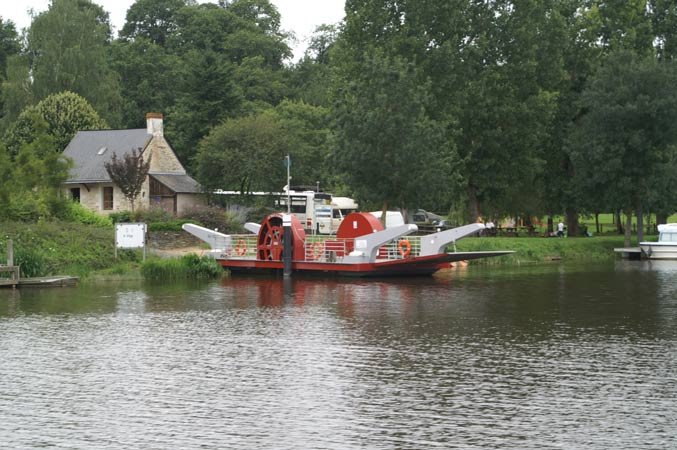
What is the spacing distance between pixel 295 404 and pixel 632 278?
97.1 ft

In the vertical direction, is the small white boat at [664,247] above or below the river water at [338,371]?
above

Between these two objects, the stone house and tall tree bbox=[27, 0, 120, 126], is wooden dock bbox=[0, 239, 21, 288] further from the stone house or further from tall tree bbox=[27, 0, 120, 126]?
tall tree bbox=[27, 0, 120, 126]

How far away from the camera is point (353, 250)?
146 feet

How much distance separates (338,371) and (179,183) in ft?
156

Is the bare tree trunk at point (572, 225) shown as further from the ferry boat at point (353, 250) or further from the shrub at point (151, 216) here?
the shrub at point (151, 216)

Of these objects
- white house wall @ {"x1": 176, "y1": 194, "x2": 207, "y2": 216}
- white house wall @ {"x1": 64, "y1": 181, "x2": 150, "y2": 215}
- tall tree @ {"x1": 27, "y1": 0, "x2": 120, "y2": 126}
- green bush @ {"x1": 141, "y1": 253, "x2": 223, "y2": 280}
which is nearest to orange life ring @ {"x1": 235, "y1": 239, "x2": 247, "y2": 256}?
green bush @ {"x1": 141, "y1": 253, "x2": 223, "y2": 280}

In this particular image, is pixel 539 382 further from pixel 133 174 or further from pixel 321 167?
pixel 321 167

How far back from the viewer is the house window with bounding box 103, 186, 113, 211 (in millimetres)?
64812

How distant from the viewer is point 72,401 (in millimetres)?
17594

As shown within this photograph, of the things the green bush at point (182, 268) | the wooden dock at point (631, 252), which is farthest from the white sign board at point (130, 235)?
the wooden dock at point (631, 252)

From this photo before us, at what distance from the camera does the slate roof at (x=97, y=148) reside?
213 feet

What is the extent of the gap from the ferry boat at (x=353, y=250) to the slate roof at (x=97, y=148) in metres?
19.0

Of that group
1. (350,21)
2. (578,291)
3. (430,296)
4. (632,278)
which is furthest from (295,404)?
(350,21)

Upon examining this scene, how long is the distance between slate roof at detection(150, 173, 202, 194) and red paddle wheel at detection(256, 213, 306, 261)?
19010 mm
